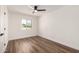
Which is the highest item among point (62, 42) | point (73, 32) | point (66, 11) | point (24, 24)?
point (66, 11)

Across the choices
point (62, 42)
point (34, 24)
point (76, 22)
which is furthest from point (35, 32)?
point (76, 22)

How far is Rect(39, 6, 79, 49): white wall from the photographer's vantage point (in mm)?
3455

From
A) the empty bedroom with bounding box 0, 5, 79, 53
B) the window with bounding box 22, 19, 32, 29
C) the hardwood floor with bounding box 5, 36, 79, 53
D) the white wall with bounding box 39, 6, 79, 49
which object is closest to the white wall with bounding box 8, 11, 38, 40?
the empty bedroom with bounding box 0, 5, 79, 53

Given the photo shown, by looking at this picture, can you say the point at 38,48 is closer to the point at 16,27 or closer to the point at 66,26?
the point at 66,26

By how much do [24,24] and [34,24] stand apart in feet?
4.15

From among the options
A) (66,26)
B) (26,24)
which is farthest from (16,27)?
Result: (66,26)

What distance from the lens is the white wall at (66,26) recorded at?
3455mm

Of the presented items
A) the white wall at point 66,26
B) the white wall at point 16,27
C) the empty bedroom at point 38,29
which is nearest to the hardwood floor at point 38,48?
the empty bedroom at point 38,29

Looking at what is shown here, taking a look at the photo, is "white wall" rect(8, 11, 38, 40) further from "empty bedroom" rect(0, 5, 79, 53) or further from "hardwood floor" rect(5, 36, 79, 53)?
"hardwood floor" rect(5, 36, 79, 53)
